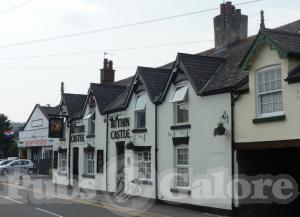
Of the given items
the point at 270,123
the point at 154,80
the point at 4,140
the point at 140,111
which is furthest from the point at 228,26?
the point at 4,140

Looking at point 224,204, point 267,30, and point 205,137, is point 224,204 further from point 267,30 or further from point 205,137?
point 267,30

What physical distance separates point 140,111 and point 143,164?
2652 mm

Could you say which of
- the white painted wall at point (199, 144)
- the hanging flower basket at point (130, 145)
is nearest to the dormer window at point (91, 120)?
the hanging flower basket at point (130, 145)

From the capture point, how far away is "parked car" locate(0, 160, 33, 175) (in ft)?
145

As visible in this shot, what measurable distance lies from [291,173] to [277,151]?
41.6 inches

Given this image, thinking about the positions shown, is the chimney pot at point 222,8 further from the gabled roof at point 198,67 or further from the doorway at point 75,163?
the doorway at point 75,163

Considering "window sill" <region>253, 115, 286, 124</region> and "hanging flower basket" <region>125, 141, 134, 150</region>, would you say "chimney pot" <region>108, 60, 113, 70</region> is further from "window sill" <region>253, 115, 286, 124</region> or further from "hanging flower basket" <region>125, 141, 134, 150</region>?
"window sill" <region>253, 115, 286, 124</region>

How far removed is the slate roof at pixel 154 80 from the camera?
73.9 ft

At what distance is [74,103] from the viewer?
3378cm

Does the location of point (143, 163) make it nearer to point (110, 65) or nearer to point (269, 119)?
point (269, 119)

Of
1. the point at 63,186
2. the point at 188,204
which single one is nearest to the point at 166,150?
the point at 188,204

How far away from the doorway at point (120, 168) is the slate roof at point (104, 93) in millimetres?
3096

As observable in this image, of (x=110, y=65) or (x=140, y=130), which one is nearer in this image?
(x=140, y=130)

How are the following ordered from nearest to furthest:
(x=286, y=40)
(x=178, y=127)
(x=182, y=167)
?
1. (x=286, y=40)
2. (x=182, y=167)
3. (x=178, y=127)
